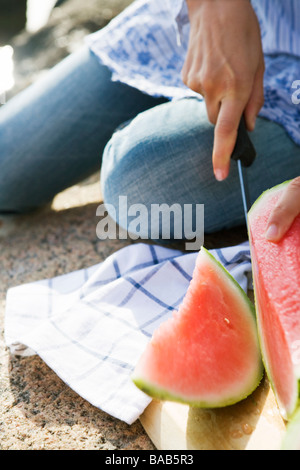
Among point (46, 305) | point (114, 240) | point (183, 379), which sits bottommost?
point (114, 240)

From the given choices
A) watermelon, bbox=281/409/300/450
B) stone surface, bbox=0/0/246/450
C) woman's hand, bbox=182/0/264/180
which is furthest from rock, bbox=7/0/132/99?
watermelon, bbox=281/409/300/450

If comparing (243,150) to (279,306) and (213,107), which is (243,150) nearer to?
(213,107)

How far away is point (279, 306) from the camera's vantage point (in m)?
0.82

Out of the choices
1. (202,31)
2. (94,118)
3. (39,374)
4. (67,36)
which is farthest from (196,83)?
(67,36)

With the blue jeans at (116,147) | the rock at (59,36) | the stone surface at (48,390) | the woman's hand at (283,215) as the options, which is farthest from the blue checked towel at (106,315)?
the rock at (59,36)

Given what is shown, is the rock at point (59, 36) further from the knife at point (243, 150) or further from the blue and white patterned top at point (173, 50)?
the knife at point (243, 150)

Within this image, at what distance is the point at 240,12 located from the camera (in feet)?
3.99

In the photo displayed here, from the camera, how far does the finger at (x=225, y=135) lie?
1.09 metres

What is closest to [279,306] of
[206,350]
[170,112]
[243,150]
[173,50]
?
[206,350]

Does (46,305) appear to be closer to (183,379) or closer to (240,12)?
(183,379)

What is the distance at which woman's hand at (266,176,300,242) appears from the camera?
883mm

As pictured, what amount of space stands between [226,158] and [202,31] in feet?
1.22

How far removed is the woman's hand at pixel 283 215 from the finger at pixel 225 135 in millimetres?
241

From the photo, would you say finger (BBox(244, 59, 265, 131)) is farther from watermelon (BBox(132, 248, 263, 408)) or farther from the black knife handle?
watermelon (BBox(132, 248, 263, 408))
